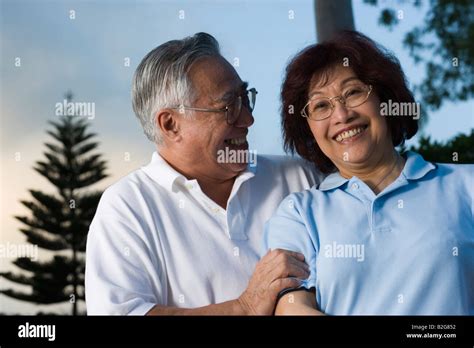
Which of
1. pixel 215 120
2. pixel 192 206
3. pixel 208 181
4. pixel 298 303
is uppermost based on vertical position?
pixel 215 120

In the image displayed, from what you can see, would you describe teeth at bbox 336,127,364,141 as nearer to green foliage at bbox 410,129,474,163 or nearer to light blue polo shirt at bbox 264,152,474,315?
light blue polo shirt at bbox 264,152,474,315

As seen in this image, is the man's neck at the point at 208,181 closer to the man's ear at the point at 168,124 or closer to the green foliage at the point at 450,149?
the man's ear at the point at 168,124

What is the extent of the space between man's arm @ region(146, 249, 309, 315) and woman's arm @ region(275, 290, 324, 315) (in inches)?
1.1

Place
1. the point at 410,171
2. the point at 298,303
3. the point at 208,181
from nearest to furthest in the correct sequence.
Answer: the point at 298,303 → the point at 410,171 → the point at 208,181

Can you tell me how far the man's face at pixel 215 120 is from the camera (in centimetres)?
339

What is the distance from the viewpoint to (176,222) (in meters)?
3.31

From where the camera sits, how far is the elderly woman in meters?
3.01

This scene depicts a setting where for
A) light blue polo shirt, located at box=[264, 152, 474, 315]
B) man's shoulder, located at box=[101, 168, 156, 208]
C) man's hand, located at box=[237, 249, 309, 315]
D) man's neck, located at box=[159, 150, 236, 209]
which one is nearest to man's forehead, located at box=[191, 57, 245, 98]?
man's neck, located at box=[159, 150, 236, 209]

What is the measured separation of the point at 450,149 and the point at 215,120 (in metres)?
0.92

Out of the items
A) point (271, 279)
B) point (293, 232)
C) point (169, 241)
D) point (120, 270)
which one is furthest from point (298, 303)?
point (120, 270)

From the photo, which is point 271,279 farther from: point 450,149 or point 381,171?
point 450,149

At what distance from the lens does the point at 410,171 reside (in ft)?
10.3

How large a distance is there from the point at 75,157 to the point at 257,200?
2.53ft
